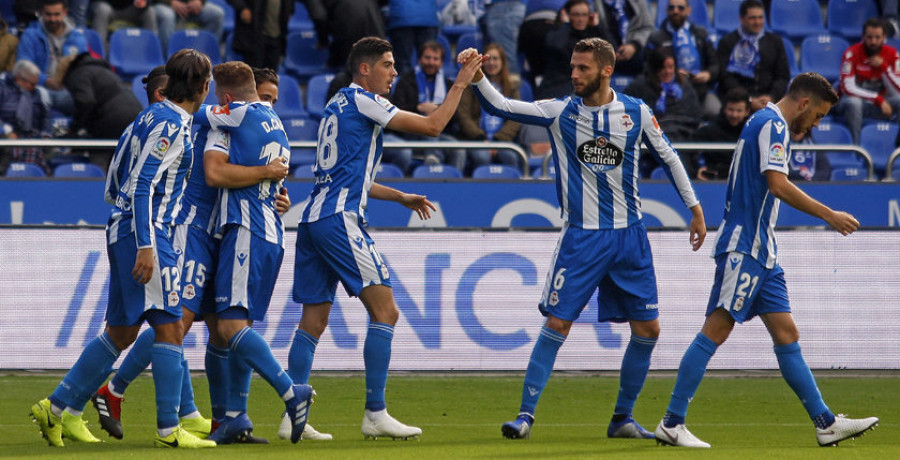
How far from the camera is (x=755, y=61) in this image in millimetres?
14398

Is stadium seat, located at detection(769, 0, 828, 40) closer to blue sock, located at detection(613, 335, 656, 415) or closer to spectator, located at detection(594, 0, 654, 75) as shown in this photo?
spectator, located at detection(594, 0, 654, 75)

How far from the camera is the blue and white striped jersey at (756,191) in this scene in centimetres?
670

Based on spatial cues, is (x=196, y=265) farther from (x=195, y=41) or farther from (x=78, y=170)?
(x=195, y=41)

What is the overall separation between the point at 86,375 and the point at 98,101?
6.65 m

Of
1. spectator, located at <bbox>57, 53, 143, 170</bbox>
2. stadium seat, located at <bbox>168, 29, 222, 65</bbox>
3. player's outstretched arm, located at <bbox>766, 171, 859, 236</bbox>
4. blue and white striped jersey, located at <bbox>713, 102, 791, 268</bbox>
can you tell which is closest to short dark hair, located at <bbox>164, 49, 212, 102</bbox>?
blue and white striped jersey, located at <bbox>713, 102, 791, 268</bbox>

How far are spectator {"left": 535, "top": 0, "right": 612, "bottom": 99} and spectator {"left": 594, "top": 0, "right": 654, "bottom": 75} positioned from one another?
3.13 feet

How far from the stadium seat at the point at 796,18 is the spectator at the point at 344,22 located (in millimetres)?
5311

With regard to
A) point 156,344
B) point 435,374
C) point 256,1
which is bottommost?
point 435,374

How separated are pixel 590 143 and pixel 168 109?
2247mm

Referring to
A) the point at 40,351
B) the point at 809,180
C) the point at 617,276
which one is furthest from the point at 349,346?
the point at 809,180

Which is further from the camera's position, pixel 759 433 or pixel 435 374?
pixel 435 374

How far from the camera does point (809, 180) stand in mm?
12281

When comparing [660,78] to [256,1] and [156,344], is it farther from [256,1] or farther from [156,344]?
[156,344]

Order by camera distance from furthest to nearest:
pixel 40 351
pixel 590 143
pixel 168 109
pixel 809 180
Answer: pixel 809 180 < pixel 40 351 < pixel 590 143 < pixel 168 109
